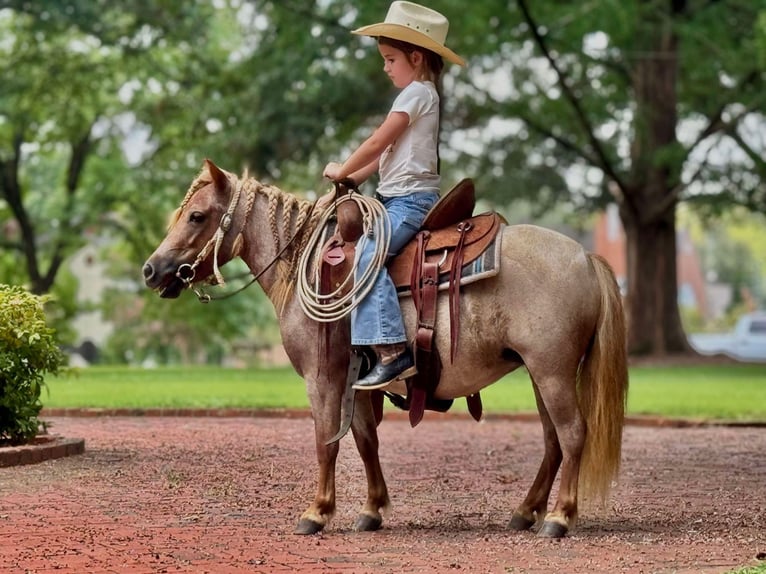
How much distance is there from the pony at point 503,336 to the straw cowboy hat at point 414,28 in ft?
3.63

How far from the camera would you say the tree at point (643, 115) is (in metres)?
29.5

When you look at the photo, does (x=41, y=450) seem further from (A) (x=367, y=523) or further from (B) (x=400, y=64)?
(B) (x=400, y=64)

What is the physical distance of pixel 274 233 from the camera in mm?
8391

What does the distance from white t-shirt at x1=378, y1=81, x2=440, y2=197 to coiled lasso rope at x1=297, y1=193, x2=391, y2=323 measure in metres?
0.20

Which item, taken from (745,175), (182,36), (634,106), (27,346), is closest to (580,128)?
(634,106)

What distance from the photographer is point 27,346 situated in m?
11.0

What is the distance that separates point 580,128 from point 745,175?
3.85 m

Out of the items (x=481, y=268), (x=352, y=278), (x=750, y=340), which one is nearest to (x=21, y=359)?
(x=352, y=278)

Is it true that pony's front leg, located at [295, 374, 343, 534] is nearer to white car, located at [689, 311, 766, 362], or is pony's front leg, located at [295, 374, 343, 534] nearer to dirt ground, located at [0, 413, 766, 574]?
dirt ground, located at [0, 413, 766, 574]

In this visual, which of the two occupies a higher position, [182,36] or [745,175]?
[182,36]

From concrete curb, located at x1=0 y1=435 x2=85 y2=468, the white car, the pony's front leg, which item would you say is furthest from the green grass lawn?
the white car

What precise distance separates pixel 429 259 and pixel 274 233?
3.35 feet

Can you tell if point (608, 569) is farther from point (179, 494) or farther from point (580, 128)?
point (580, 128)

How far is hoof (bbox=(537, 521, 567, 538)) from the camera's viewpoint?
25.2ft
